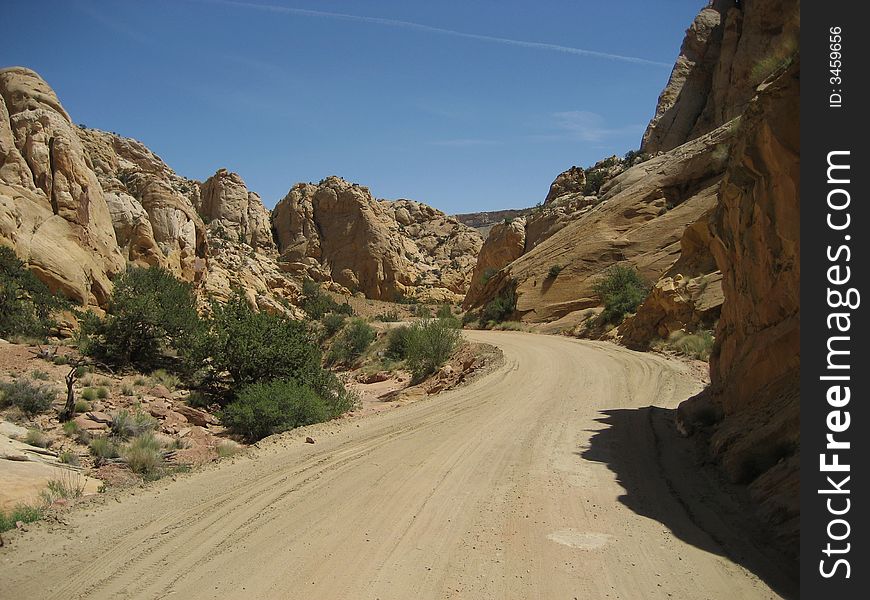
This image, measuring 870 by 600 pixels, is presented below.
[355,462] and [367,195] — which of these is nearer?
[355,462]

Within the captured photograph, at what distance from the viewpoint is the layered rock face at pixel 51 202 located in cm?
2508

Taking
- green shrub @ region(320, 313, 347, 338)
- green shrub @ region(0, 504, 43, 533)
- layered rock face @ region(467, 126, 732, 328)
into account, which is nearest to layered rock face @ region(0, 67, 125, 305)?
green shrub @ region(320, 313, 347, 338)

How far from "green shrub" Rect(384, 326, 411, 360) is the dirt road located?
1737cm

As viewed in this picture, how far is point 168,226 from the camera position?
36.4m

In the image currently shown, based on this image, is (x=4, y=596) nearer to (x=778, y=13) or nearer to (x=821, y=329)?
(x=821, y=329)

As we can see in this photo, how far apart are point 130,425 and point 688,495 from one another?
1182 cm

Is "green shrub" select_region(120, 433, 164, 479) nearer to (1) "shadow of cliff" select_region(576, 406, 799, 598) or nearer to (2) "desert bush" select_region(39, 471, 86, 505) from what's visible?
(2) "desert bush" select_region(39, 471, 86, 505)

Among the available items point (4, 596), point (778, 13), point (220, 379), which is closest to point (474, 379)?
point (220, 379)

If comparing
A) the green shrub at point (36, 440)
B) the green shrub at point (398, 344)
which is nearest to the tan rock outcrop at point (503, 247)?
the green shrub at point (398, 344)

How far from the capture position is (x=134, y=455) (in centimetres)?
1047

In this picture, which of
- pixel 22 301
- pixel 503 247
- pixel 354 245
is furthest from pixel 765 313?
pixel 354 245

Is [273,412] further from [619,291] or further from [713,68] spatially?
[713,68]

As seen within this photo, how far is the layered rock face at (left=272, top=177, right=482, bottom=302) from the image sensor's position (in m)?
64.9

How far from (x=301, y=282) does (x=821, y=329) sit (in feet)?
186
